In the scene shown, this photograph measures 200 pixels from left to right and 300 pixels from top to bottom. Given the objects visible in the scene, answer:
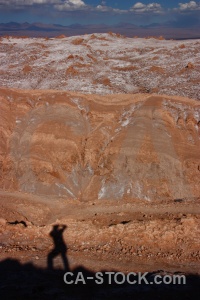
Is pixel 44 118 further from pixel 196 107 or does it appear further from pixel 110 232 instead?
pixel 110 232

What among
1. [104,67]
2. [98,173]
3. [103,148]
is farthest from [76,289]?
[104,67]

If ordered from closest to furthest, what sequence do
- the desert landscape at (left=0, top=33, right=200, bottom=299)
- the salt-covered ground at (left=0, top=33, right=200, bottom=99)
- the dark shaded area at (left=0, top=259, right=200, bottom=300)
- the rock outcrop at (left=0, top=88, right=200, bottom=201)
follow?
the dark shaded area at (left=0, top=259, right=200, bottom=300) → the desert landscape at (left=0, top=33, right=200, bottom=299) → the rock outcrop at (left=0, top=88, right=200, bottom=201) → the salt-covered ground at (left=0, top=33, right=200, bottom=99)

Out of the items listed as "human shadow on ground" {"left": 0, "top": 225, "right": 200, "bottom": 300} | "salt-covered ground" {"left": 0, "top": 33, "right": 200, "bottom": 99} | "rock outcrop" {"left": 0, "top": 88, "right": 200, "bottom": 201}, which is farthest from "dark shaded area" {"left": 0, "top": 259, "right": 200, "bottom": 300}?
"salt-covered ground" {"left": 0, "top": 33, "right": 200, "bottom": 99}

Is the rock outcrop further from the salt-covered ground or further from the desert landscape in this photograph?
the salt-covered ground

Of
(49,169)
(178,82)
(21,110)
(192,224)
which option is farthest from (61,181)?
(178,82)

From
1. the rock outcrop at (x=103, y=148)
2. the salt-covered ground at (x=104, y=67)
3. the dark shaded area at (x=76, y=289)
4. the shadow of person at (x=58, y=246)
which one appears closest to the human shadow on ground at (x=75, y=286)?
the dark shaded area at (x=76, y=289)

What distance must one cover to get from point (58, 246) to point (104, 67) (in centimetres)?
2398

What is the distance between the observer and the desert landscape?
33.4 feet

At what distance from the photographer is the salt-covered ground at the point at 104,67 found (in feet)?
86.7

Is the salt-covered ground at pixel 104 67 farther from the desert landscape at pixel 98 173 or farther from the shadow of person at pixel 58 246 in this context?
the shadow of person at pixel 58 246

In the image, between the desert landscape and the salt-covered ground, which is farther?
the salt-covered ground

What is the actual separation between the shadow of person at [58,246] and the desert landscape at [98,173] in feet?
0.13

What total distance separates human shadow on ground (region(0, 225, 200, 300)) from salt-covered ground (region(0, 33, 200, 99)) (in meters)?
17.1

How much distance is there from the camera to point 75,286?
9.00 metres
